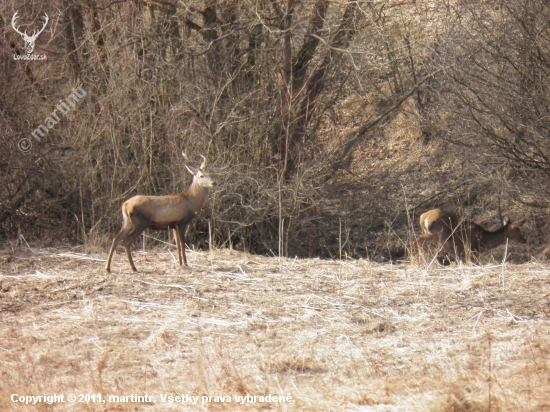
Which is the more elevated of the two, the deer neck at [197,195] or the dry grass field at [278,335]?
the deer neck at [197,195]

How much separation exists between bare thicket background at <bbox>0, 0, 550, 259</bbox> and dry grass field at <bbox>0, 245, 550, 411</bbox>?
10.1 ft

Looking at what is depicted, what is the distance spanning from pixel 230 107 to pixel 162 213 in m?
4.29

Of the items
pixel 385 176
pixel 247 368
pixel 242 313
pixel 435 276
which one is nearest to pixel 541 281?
pixel 435 276

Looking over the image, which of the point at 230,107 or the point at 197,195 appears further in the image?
the point at 230,107

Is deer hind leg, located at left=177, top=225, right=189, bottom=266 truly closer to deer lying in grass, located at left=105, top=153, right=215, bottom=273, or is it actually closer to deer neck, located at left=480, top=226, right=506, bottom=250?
deer lying in grass, located at left=105, top=153, right=215, bottom=273

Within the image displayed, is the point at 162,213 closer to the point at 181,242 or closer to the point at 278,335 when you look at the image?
the point at 181,242

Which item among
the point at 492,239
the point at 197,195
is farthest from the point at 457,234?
the point at 197,195

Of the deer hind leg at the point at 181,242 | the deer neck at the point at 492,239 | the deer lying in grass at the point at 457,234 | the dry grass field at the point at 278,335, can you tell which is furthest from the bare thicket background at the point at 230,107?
the dry grass field at the point at 278,335

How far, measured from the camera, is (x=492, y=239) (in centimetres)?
1316

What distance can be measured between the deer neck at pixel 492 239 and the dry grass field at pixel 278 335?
3.23 metres

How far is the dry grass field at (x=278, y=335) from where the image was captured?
5758 mm

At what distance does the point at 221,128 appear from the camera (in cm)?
1301

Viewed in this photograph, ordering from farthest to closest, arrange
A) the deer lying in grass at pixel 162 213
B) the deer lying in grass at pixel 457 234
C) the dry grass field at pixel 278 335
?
the deer lying in grass at pixel 457 234
the deer lying in grass at pixel 162 213
the dry grass field at pixel 278 335

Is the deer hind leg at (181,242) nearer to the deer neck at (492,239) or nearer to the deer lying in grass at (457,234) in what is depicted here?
the deer lying in grass at (457,234)
